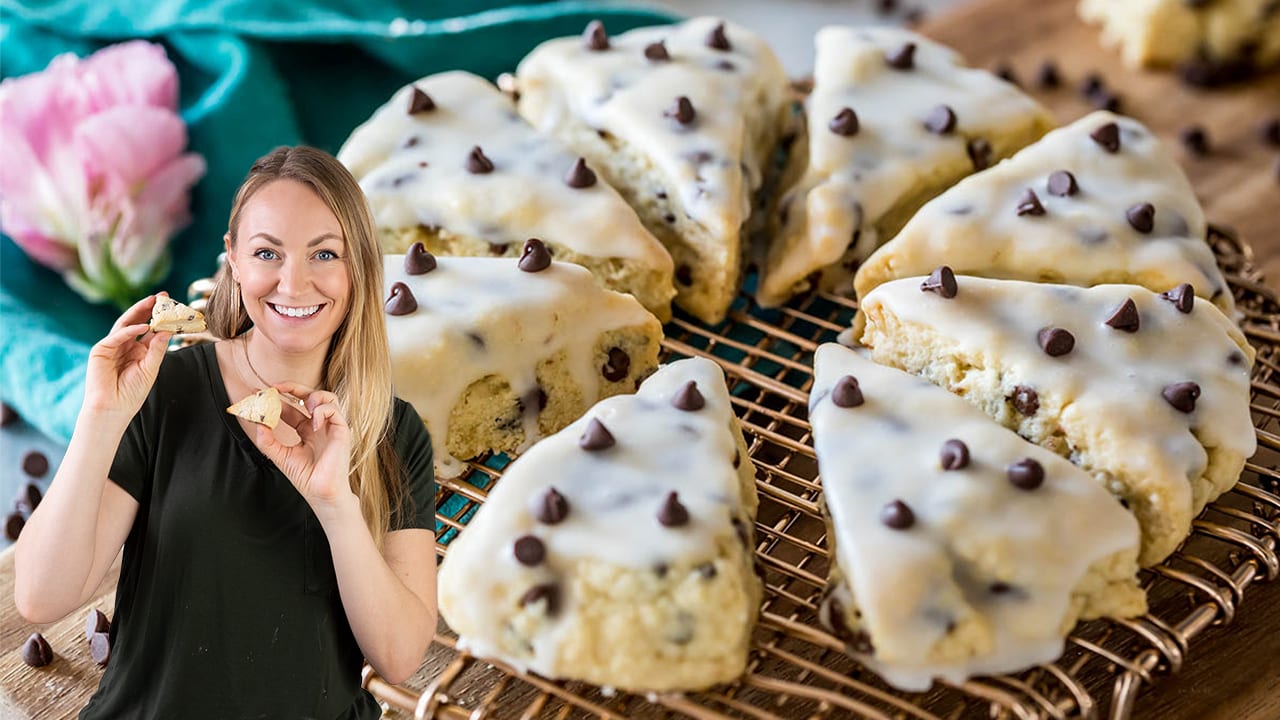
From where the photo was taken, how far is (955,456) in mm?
2527

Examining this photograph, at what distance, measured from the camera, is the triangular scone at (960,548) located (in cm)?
236

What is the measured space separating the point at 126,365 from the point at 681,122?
1.85m

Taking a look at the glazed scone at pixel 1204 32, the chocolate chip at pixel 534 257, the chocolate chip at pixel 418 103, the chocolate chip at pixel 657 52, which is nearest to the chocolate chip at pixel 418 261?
the chocolate chip at pixel 534 257

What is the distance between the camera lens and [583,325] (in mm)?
3102

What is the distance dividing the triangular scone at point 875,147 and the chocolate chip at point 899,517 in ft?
3.90

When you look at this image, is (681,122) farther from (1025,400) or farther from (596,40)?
(1025,400)

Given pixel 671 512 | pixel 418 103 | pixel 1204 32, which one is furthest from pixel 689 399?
pixel 1204 32

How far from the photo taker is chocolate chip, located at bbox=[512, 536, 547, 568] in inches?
93.3

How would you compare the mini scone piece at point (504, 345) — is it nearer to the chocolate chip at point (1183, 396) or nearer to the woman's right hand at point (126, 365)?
the woman's right hand at point (126, 365)

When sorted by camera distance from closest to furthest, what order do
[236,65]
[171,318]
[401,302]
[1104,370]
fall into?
[171,318], [1104,370], [401,302], [236,65]

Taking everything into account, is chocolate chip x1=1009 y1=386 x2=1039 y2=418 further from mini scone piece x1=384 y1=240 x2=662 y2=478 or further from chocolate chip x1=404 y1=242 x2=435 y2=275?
chocolate chip x1=404 y1=242 x2=435 y2=275

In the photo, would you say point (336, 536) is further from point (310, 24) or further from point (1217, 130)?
point (1217, 130)

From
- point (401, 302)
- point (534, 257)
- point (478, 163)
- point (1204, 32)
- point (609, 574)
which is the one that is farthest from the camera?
point (1204, 32)

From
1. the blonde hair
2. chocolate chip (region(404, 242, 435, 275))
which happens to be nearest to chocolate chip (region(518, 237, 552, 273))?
chocolate chip (region(404, 242, 435, 275))
